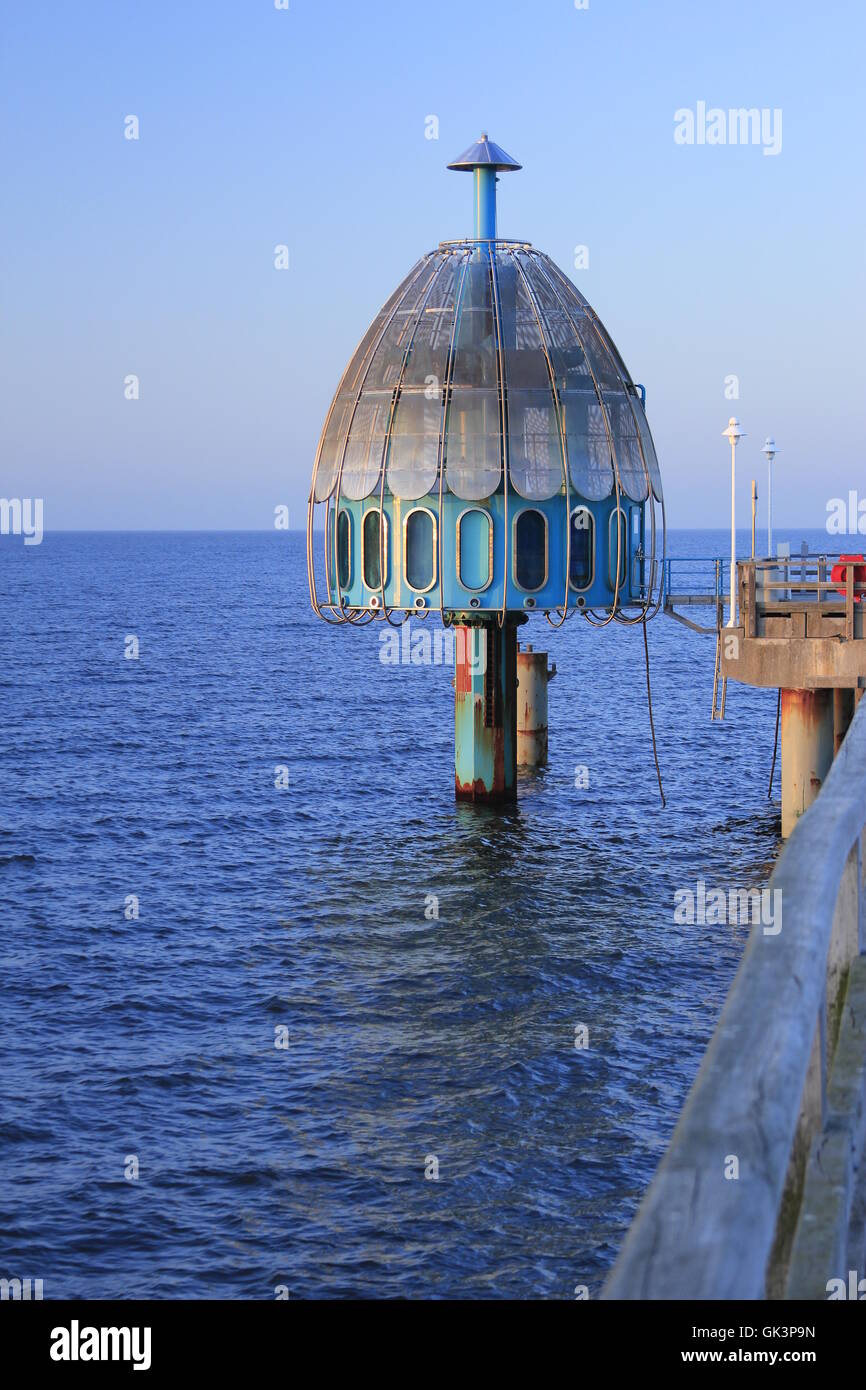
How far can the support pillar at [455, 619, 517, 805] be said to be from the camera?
127 ft

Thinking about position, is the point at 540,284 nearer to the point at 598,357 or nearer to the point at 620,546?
the point at 598,357

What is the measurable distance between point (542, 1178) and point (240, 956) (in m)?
10.8

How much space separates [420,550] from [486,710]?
13.4ft

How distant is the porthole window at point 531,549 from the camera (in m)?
37.7

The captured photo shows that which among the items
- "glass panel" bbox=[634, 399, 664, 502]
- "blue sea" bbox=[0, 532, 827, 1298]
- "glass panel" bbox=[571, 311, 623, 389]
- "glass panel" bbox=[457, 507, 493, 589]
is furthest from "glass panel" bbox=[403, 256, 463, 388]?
"blue sea" bbox=[0, 532, 827, 1298]

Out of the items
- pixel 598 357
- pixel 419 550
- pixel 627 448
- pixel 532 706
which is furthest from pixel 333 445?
pixel 532 706

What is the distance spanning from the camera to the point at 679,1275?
293cm

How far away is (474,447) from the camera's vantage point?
123 ft

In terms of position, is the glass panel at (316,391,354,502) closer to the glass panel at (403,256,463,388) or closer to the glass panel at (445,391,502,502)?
the glass panel at (403,256,463,388)

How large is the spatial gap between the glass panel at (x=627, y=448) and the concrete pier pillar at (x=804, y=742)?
7976 mm
